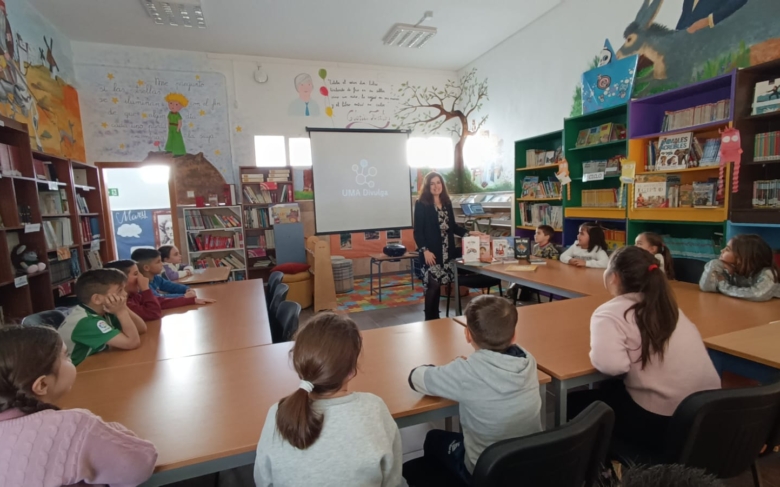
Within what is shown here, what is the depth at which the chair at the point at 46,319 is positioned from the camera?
6.71ft

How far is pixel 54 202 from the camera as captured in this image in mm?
4066

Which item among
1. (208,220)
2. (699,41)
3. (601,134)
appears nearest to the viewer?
(699,41)

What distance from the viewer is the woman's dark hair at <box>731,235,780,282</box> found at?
2.19 meters

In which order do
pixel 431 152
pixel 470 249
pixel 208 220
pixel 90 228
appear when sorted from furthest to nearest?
pixel 431 152, pixel 208 220, pixel 90 228, pixel 470 249

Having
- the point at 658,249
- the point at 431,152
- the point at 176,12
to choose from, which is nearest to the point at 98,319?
the point at 658,249

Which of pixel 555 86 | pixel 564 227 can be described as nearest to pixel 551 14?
pixel 555 86

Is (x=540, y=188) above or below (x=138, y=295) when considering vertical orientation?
above

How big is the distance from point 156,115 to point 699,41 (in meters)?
6.52

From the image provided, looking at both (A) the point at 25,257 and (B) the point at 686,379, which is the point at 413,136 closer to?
(A) the point at 25,257

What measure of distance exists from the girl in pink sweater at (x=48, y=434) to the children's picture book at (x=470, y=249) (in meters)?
2.95

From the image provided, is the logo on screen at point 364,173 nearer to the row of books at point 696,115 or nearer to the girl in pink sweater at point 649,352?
the row of books at point 696,115

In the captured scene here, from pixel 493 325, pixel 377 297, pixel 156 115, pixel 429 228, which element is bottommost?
pixel 377 297

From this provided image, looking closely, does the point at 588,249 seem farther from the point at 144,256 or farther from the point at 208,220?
the point at 208,220

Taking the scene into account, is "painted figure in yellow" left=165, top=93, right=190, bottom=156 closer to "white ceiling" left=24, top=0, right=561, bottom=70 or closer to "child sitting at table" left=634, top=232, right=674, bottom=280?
"white ceiling" left=24, top=0, right=561, bottom=70
